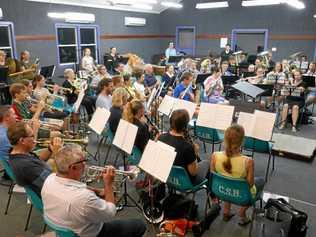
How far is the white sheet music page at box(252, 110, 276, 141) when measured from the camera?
4.04 metres

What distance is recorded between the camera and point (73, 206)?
2062 mm

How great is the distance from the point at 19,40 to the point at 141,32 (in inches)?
271

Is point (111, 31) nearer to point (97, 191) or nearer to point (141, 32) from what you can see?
point (141, 32)

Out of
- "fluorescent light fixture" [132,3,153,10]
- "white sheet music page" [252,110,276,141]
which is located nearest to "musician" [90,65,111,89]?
"white sheet music page" [252,110,276,141]

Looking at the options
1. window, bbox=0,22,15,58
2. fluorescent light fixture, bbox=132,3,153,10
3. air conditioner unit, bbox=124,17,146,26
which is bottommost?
window, bbox=0,22,15,58

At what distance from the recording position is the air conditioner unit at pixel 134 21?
48.1 ft

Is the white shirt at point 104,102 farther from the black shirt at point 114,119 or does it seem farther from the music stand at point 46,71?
the music stand at point 46,71

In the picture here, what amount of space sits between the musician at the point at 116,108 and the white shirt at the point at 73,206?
253cm

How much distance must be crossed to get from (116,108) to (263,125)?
7.38 ft

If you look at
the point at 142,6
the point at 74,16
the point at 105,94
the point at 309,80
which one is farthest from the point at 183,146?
the point at 142,6

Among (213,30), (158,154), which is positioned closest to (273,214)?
(158,154)

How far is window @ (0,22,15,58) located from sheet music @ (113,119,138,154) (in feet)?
27.8

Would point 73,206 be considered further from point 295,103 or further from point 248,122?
point 295,103

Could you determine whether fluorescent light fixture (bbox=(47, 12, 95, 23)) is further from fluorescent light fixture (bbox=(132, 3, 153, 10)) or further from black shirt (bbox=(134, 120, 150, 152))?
black shirt (bbox=(134, 120, 150, 152))
